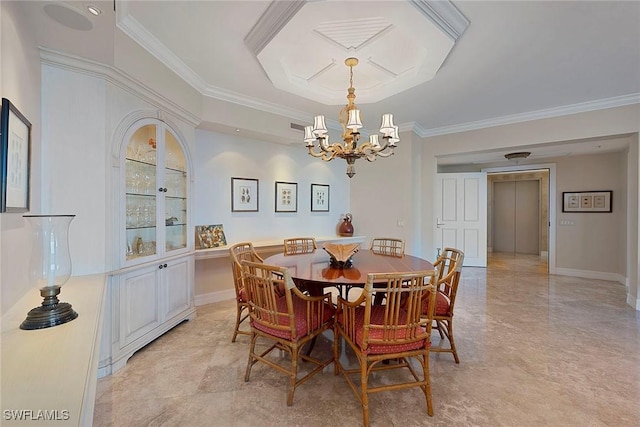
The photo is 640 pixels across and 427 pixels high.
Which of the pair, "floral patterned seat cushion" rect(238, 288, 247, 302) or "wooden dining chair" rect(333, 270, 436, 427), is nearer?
"wooden dining chair" rect(333, 270, 436, 427)

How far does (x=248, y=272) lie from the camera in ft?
6.46

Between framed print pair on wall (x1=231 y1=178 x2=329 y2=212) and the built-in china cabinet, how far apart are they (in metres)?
0.87

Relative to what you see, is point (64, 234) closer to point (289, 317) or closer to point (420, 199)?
point (289, 317)

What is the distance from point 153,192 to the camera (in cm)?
266

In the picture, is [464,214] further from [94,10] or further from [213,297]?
[94,10]

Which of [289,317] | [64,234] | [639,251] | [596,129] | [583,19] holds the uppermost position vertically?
[583,19]

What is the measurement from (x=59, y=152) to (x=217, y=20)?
152 cm

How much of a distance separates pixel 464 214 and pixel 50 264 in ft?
21.5

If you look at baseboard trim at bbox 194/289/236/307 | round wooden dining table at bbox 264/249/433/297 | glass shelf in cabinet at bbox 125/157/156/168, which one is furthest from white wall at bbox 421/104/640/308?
glass shelf in cabinet at bbox 125/157/156/168

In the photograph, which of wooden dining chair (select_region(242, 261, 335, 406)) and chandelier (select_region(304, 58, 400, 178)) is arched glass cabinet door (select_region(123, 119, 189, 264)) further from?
chandelier (select_region(304, 58, 400, 178))

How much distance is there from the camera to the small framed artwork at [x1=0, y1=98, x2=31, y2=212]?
4.45 feet

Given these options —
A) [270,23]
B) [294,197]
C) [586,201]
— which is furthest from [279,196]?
[586,201]

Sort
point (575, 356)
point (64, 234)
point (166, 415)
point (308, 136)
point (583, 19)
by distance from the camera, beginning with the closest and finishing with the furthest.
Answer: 1. point (64, 234)
2. point (166, 415)
3. point (583, 19)
4. point (575, 356)
5. point (308, 136)


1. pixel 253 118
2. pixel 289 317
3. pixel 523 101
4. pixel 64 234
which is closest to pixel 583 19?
pixel 523 101
